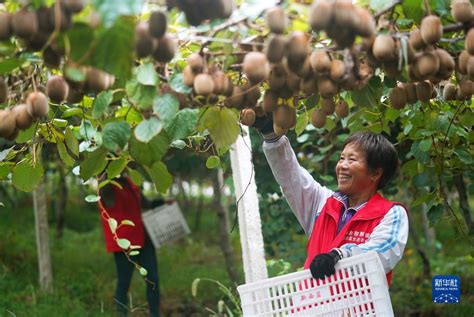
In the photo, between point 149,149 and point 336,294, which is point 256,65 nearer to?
point 149,149

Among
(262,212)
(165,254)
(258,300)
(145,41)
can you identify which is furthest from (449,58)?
(165,254)

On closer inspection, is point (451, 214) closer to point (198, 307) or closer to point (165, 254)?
point (198, 307)

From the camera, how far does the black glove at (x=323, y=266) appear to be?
184 cm

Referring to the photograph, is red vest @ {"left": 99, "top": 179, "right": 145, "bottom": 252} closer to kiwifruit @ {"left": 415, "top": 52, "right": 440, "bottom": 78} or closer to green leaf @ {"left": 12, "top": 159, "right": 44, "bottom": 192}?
green leaf @ {"left": 12, "top": 159, "right": 44, "bottom": 192}

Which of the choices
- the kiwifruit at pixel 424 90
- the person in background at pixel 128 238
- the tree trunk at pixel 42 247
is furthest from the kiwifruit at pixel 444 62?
the tree trunk at pixel 42 247

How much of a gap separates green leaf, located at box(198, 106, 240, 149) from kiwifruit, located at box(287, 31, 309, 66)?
279 millimetres

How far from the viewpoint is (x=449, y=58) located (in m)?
1.39

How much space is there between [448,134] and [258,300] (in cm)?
93

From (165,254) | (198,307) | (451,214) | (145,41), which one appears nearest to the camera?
(145,41)

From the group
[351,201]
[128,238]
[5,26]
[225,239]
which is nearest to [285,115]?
[5,26]

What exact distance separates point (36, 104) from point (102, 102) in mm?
148

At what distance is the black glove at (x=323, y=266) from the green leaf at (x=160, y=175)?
42 cm

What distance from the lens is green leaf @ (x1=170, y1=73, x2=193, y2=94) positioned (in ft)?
4.52

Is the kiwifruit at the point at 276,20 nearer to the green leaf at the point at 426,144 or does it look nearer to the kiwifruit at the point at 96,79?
the kiwifruit at the point at 96,79
